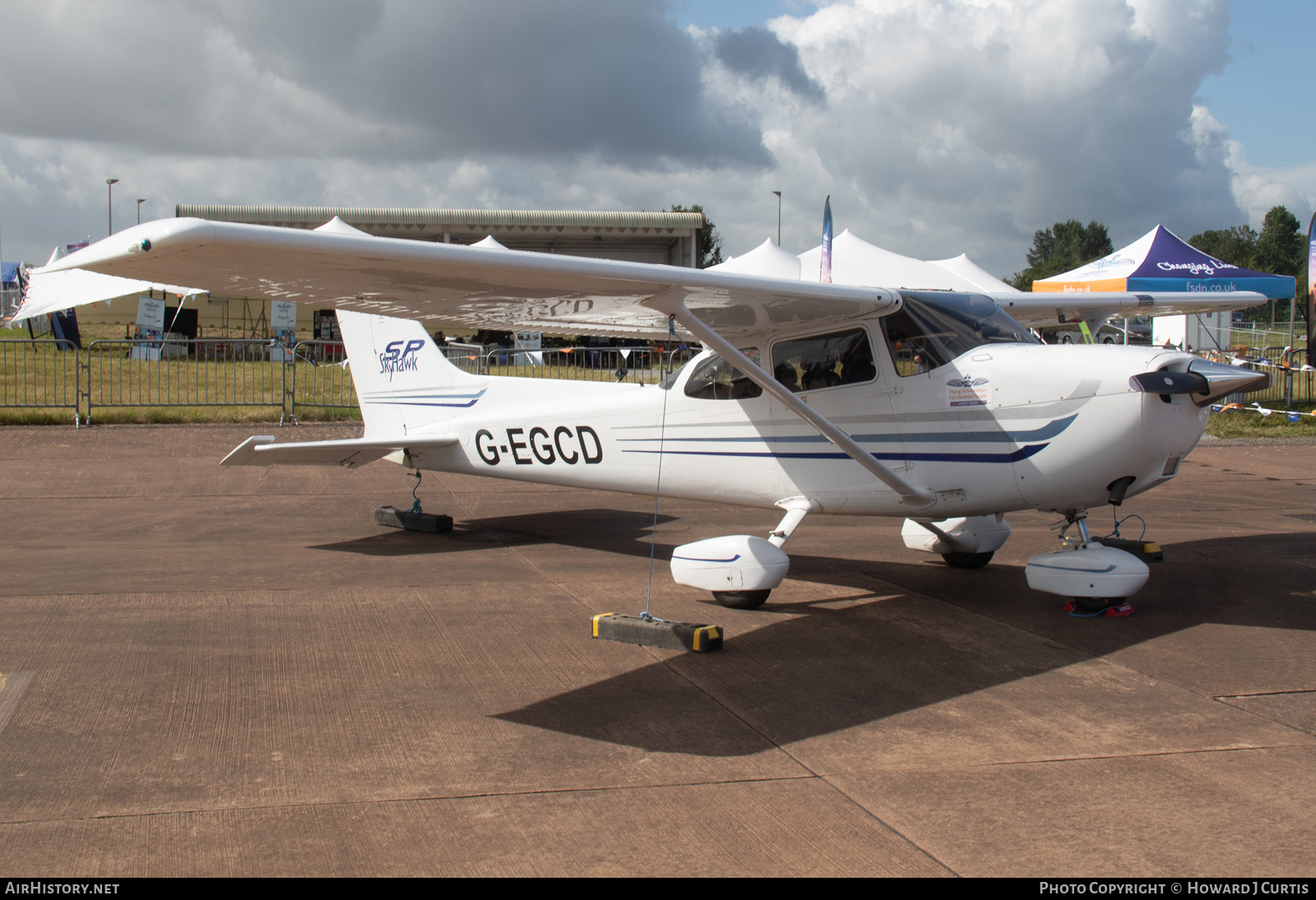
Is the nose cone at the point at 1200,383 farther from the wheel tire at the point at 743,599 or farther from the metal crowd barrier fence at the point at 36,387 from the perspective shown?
the metal crowd barrier fence at the point at 36,387

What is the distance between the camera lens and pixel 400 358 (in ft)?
30.5

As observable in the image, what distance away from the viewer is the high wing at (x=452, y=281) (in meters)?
3.78

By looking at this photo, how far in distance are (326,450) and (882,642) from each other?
499 cm

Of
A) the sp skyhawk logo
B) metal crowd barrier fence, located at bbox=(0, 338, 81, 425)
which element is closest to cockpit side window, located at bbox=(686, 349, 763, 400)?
the sp skyhawk logo

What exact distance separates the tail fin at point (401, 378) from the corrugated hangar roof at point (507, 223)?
1340 inches

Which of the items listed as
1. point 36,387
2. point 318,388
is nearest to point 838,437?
point 318,388

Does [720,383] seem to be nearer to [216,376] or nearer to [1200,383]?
[1200,383]

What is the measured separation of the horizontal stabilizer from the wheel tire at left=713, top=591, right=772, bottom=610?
337 centimetres

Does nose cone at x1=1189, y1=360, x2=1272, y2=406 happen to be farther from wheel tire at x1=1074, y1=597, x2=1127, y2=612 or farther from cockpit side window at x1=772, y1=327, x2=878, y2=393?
cockpit side window at x1=772, y1=327, x2=878, y2=393

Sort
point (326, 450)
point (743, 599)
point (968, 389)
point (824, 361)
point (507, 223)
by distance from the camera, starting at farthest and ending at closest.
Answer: point (507, 223) < point (326, 450) < point (824, 361) < point (743, 599) < point (968, 389)

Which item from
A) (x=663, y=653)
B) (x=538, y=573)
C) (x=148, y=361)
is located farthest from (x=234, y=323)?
(x=663, y=653)

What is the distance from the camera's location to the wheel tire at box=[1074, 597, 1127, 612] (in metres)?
6.11

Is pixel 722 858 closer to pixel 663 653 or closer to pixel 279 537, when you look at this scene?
pixel 663 653

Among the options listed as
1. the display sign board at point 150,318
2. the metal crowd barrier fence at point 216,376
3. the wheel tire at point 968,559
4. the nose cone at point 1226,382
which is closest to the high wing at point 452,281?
the nose cone at point 1226,382
